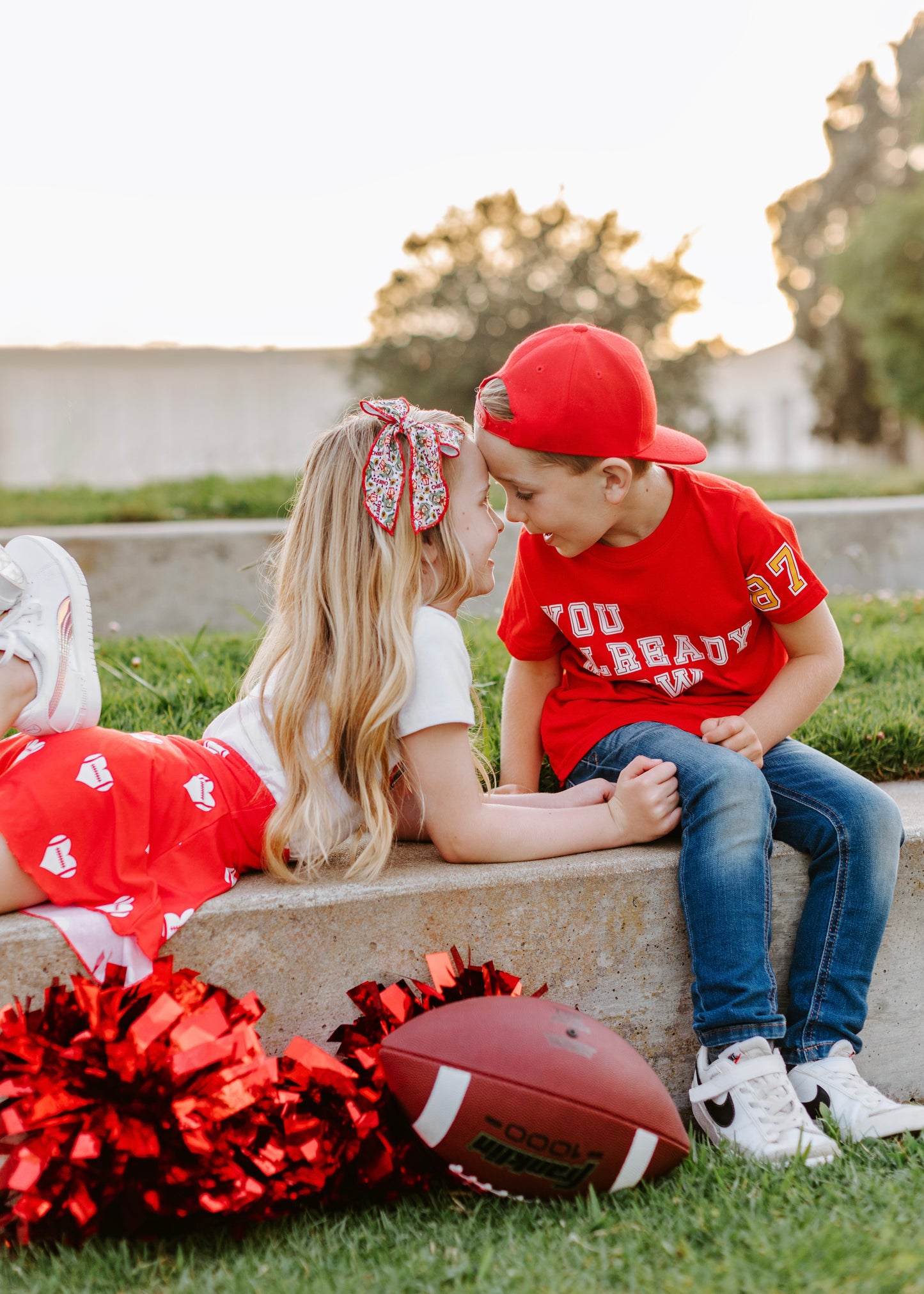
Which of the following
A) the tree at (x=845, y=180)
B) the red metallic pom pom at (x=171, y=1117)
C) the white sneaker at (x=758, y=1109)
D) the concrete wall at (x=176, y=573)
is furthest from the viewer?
the tree at (x=845, y=180)

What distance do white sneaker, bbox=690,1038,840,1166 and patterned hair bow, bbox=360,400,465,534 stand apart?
1.15 m

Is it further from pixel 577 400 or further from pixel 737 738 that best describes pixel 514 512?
pixel 737 738

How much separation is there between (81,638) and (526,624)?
0.98 meters

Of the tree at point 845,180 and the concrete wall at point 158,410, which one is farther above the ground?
the tree at point 845,180

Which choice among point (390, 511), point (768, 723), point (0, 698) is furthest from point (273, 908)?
point (768, 723)

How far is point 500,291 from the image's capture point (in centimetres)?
1328

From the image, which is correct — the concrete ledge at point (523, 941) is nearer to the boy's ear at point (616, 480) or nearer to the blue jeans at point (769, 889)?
the blue jeans at point (769, 889)

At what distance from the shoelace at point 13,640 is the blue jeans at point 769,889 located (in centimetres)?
123

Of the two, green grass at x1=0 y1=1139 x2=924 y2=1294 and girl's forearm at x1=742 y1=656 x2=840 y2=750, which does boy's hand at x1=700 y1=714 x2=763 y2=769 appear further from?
green grass at x1=0 y1=1139 x2=924 y2=1294

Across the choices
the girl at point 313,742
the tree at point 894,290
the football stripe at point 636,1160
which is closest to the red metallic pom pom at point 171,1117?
the girl at point 313,742

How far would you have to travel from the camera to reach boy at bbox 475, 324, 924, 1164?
6.49 ft

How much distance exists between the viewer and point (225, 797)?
6.82 ft

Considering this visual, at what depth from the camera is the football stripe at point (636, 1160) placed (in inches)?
67.8

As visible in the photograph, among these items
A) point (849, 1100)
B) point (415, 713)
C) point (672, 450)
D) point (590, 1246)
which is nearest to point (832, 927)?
point (849, 1100)
